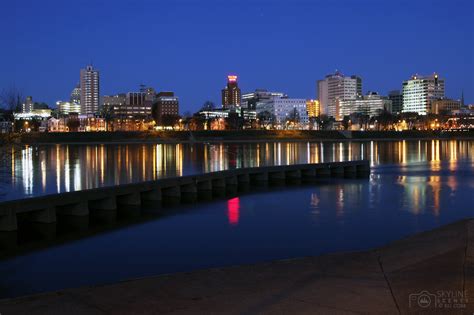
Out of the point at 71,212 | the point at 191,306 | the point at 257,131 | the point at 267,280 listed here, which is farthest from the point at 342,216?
the point at 257,131

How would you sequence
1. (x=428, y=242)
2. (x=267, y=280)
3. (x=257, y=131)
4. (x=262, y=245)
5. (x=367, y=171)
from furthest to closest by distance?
(x=257, y=131), (x=367, y=171), (x=262, y=245), (x=428, y=242), (x=267, y=280)

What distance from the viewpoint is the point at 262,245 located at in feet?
66.3

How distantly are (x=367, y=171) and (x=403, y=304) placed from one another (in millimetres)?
42113

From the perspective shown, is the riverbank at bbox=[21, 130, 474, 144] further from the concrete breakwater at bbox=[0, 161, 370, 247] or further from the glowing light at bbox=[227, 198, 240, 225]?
the glowing light at bbox=[227, 198, 240, 225]

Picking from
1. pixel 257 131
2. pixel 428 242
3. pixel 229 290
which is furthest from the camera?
pixel 257 131

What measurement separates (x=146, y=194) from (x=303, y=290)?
75.1 ft

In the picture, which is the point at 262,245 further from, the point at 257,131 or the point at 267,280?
the point at 257,131

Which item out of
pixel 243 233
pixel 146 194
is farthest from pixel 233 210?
pixel 243 233

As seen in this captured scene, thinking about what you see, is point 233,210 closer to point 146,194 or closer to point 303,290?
point 146,194

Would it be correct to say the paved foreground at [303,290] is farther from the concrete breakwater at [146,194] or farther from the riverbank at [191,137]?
the riverbank at [191,137]

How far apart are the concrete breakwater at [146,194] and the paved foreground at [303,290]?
13.5 metres

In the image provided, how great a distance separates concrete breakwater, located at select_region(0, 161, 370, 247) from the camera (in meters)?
23.1

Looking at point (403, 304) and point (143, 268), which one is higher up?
point (403, 304)

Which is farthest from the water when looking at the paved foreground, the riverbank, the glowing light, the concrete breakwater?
the riverbank
